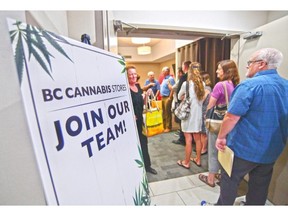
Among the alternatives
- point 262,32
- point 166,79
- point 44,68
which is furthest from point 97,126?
point 166,79

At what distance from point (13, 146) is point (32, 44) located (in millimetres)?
383

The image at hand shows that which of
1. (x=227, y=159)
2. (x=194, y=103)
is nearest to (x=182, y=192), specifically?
(x=227, y=159)

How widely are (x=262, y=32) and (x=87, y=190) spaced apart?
2.10m

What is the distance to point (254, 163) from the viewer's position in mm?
1087

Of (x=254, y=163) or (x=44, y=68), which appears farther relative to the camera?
(x=254, y=163)

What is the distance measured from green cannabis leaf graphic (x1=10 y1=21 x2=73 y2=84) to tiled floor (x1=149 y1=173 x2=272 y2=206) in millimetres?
1536

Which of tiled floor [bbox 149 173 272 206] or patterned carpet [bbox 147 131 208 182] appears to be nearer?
tiled floor [bbox 149 173 272 206]

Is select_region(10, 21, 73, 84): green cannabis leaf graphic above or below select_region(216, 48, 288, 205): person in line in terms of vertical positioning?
above

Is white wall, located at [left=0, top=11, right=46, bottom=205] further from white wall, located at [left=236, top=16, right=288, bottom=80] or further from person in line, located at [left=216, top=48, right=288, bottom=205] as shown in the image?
white wall, located at [left=236, top=16, right=288, bottom=80]

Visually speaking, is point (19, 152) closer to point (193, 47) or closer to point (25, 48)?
point (25, 48)

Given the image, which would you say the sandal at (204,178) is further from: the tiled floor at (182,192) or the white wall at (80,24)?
the white wall at (80,24)

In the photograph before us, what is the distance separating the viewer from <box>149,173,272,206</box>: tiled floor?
153 cm

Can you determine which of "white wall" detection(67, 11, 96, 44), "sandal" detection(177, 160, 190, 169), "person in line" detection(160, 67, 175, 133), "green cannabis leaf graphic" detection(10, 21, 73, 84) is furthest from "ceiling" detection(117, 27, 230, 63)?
"sandal" detection(177, 160, 190, 169)

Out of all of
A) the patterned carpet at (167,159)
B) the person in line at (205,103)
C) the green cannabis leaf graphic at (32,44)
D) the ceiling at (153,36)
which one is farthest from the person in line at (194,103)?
the green cannabis leaf graphic at (32,44)
